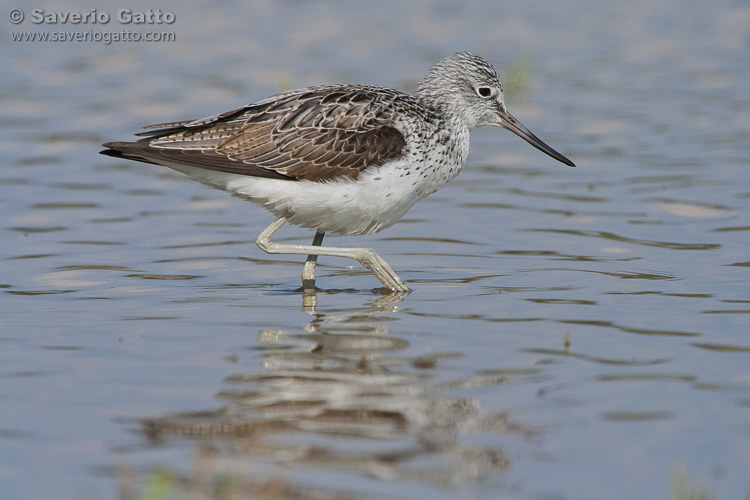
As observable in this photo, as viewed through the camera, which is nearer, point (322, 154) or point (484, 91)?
point (322, 154)

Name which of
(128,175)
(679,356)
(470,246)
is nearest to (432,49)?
(128,175)

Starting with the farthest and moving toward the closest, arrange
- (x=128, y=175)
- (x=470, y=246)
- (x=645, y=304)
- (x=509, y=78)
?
(x=509, y=78)
(x=128, y=175)
(x=470, y=246)
(x=645, y=304)

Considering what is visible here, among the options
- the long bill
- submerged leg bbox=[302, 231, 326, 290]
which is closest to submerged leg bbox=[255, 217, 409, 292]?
submerged leg bbox=[302, 231, 326, 290]

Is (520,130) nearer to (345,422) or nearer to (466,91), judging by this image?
(466,91)

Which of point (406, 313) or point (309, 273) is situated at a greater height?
point (309, 273)

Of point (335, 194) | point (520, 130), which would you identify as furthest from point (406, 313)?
point (520, 130)

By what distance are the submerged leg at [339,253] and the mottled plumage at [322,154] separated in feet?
0.07

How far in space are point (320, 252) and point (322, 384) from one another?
2.92m

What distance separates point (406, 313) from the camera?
7.78m

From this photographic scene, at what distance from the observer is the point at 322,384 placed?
6164 mm

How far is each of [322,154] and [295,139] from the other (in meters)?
0.28

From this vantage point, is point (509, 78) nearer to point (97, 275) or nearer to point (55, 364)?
point (97, 275)

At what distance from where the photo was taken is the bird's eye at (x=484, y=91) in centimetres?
973

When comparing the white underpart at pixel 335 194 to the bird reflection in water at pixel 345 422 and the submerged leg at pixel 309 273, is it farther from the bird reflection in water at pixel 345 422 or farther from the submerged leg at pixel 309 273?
the bird reflection in water at pixel 345 422
